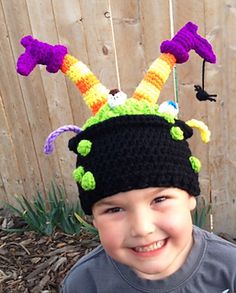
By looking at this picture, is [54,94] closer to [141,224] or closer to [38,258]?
[38,258]

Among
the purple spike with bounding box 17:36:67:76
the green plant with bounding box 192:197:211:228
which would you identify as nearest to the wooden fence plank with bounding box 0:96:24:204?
the green plant with bounding box 192:197:211:228

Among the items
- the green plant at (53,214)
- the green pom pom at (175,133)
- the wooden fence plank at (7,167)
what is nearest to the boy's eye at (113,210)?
the green pom pom at (175,133)

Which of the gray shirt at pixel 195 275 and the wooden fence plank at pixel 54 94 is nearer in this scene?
the gray shirt at pixel 195 275

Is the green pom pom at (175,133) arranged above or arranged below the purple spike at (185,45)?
below

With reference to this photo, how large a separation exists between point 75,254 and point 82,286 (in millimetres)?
1267

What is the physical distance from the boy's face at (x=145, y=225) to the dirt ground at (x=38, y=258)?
154 cm

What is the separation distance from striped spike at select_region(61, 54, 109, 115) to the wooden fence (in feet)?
3.63

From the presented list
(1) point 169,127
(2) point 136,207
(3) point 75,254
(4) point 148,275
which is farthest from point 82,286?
(3) point 75,254

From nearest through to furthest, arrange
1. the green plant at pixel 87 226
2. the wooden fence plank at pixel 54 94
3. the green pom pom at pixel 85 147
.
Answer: the green pom pom at pixel 85 147, the wooden fence plank at pixel 54 94, the green plant at pixel 87 226

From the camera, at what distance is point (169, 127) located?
1660 millimetres

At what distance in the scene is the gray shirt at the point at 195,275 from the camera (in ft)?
5.91

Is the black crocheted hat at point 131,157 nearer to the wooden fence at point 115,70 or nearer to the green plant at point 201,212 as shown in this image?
the wooden fence at point 115,70

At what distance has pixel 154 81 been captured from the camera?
5.78ft

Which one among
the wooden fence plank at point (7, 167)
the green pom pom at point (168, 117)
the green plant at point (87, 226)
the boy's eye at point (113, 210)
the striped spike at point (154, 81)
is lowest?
the green plant at point (87, 226)
